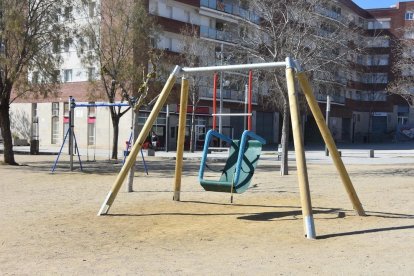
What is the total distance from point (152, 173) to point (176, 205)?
7.92 m

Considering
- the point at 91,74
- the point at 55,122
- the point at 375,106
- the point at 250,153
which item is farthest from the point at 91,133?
the point at 375,106

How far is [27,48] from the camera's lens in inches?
779

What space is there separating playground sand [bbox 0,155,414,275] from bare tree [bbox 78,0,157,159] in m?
12.7

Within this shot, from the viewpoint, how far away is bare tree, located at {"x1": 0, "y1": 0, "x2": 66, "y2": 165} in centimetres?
1936

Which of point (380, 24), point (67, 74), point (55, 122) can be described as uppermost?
point (380, 24)

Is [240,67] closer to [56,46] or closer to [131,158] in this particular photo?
[131,158]

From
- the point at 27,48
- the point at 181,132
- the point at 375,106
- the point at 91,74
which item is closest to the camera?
the point at 181,132

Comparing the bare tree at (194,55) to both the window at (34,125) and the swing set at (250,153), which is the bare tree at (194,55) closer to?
the window at (34,125)

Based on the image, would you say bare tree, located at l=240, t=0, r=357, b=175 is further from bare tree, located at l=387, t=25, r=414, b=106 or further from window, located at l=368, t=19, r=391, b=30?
window, located at l=368, t=19, r=391, b=30

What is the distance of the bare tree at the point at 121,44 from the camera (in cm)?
2517

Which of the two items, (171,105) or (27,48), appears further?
Answer: (171,105)

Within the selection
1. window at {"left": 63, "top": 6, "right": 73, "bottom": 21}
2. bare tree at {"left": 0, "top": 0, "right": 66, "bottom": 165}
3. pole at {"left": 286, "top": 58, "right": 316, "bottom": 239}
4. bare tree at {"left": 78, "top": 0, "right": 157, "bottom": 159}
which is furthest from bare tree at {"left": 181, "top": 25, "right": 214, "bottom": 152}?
pole at {"left": 286, "top": 58, "right": 316, "bottom": 239}

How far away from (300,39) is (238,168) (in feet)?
29.1

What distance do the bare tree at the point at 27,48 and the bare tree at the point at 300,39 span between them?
7.93 metres
